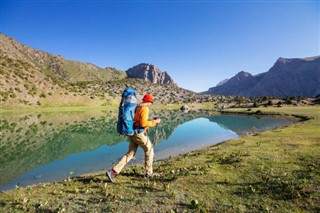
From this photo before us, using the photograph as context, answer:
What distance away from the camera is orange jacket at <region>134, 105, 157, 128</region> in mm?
12062

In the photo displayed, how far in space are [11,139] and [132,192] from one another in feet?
107

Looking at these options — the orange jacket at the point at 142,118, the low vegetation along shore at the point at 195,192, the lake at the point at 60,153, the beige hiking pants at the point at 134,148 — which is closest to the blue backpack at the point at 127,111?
the orange jacket at the point at 142,118

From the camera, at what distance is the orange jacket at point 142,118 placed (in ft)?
39.6

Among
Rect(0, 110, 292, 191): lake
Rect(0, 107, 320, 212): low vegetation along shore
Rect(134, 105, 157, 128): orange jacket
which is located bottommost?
Rect(0, 110, 292, 191): lake

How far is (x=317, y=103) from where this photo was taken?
4158 inches

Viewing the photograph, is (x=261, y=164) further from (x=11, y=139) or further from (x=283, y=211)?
(x=11, y=139)

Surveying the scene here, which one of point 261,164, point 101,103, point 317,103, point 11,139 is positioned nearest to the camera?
point 261,164

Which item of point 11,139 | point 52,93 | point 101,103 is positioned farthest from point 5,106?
point 11,139

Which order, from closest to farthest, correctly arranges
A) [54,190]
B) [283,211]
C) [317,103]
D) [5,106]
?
[283,211], [54,190], [5,106], [317,103]

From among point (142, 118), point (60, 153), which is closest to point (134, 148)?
point (142, 118)

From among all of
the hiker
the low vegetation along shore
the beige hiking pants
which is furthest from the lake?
the low vegetation along shore

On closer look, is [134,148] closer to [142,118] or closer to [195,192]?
[142,118]

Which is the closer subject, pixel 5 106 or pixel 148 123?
pixel 148 123

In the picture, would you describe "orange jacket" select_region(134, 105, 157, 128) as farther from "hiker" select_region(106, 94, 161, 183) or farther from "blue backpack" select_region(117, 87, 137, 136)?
"blue backpack" select_region(117, 87, 137, 136)
